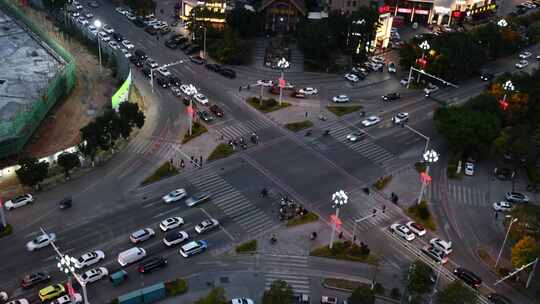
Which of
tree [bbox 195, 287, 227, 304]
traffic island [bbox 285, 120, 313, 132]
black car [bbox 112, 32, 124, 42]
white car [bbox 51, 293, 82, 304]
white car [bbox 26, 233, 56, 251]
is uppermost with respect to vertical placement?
black car [bbox 112, 32, 124, 42]

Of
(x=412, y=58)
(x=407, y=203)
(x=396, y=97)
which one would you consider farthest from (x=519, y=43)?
(x=407, y=203)

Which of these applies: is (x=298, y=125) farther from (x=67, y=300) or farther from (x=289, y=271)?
(x=67, y=300)

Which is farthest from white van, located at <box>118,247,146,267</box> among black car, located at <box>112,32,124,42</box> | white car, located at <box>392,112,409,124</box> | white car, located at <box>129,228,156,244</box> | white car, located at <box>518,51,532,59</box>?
white car, located at <box>518,51,532,59</box>

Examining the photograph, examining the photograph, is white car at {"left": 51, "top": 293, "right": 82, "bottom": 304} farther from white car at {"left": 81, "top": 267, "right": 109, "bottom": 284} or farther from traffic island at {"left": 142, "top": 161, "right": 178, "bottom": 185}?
traffic island at {"left": 142, "top": 161, "right": 178, "bottom": 185}

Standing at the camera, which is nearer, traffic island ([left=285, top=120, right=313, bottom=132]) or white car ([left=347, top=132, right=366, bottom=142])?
white car ([left=347, top=132, right=366, bottom=142])

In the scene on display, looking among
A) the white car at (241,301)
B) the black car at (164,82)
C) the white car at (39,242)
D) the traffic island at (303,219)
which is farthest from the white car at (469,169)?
the white car at (39,242)

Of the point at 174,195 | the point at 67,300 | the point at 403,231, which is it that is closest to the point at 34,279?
the point at 67,300
